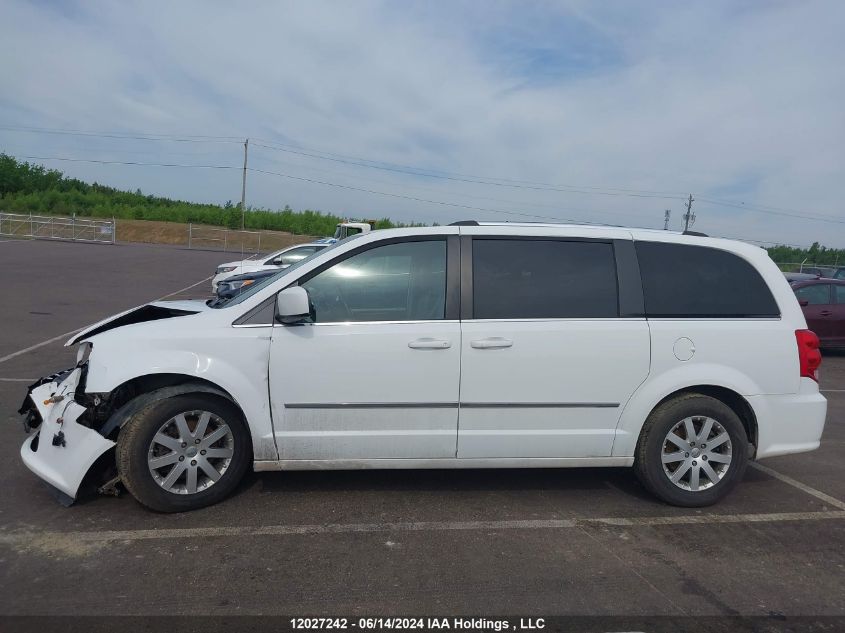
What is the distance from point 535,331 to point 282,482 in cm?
210

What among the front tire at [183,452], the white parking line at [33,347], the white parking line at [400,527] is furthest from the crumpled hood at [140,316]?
the white parking line at [33,347]

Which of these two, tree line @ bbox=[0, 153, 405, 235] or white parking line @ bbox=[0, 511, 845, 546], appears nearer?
white parking line @ bbox=[0, 511, 845, 546]

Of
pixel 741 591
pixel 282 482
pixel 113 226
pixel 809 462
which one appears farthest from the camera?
pixel 113 226

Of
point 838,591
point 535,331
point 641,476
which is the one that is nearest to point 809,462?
point 641,476

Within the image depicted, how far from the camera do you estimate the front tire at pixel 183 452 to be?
423 centimetres

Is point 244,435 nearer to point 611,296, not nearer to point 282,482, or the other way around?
point 282,482

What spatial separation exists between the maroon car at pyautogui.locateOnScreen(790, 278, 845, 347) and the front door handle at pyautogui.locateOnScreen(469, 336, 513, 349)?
32.6 ft

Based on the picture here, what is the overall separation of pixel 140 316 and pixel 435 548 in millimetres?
2702

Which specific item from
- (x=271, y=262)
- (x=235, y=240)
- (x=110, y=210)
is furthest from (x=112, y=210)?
(x=271, y=262)

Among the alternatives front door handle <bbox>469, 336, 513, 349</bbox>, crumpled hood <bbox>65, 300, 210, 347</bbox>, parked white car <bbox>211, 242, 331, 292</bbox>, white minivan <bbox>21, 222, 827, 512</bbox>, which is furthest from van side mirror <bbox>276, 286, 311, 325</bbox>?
parked white car <bbox>211, 242, 331, 292</bbox>

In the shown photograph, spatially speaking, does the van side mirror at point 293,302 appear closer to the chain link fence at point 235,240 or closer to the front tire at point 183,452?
the front tire at point 183,452

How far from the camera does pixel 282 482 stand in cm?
499

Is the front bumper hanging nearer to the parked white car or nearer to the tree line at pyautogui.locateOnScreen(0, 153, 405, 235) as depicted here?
the parked white car

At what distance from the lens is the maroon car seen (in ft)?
40.8
